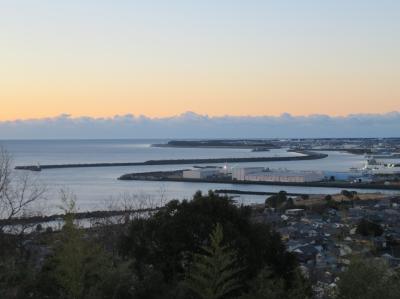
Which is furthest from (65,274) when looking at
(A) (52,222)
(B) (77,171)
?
(B) (77,171)

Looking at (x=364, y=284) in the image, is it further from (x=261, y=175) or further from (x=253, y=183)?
(x=261, y=175)

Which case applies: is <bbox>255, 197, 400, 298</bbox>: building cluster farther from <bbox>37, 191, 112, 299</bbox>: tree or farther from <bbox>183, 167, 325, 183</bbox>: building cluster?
<bbox>183, 167, 325, 183</bbox>: building cluster

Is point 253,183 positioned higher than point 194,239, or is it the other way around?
point 194,239

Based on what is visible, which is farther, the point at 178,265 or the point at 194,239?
the point at 194,239

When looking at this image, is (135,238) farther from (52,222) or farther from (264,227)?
(52,222)

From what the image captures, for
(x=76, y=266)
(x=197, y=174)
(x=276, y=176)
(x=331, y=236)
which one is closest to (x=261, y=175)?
(x=276, y=176)

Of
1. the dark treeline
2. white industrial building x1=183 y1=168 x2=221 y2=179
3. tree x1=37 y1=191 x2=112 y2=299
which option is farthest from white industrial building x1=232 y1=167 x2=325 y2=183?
tree x1=37 y1=191 x2=112 y2=299

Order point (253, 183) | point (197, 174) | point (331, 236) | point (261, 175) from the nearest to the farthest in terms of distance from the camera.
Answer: point (331, 236) → point (253, 183) → point (197, 174) → point (261, 175)
